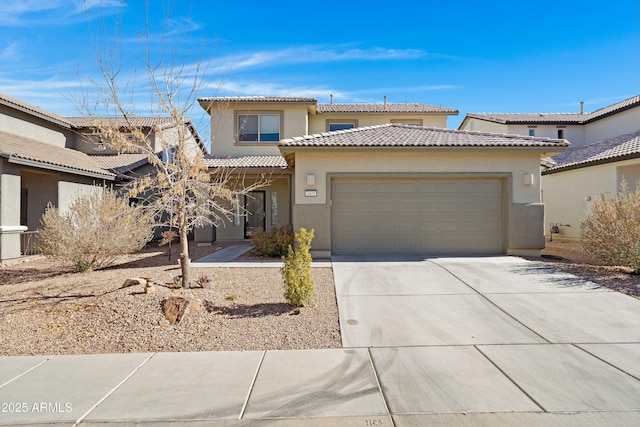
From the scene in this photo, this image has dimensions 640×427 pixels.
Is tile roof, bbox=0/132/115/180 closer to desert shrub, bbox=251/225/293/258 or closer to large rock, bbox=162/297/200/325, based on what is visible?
desert shrub, bbox=251/225/293/258

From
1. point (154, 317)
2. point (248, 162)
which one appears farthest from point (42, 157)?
point (154, 317)

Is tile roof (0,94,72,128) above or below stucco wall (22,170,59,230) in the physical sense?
above

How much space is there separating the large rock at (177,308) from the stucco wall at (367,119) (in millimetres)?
14922

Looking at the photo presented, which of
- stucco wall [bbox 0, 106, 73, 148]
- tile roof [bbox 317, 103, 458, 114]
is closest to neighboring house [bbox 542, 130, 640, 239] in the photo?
tile roof [bbox 317, 103, 458, 114]

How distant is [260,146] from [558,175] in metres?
14.5

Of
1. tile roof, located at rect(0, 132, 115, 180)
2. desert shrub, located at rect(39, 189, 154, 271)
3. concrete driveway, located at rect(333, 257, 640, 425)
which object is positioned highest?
tile roof, located at rect(0, 132, 115, 180)

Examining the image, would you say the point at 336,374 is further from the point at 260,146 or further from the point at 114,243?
the point at 260,146

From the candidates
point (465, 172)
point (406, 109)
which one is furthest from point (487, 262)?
point (406, 109)

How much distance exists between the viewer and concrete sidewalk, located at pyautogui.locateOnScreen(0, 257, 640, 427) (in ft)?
11.6

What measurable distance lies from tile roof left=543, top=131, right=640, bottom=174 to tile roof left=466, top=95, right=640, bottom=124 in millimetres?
3077

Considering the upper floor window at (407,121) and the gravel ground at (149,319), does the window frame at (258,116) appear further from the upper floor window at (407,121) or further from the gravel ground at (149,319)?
the gravel ground at (149,319)

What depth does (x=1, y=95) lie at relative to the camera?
15016 mm

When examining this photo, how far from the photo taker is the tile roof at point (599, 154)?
536 inches

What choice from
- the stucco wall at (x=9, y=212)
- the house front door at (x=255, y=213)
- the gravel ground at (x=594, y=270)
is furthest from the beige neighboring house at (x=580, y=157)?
the stucco wall at (x=9, y=212)
